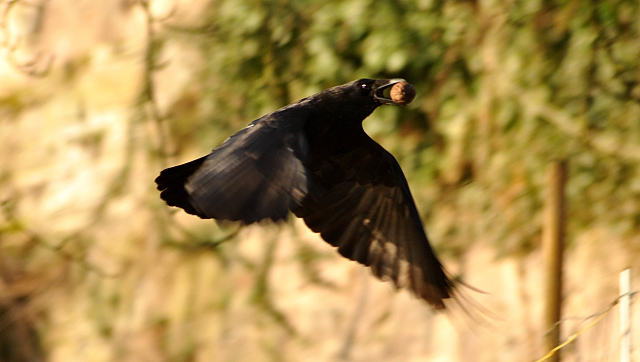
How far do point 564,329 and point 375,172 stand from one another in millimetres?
1643

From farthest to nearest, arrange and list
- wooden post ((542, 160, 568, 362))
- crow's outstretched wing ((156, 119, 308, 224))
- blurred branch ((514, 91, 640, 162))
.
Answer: blurred branch ((514, 91, 640, 162)) → wooden post ((542, 160, 568, 362)) → crow's outstretched wing ((156, 119, 308, 224))

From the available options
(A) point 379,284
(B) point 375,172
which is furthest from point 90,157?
(B) point 375,172

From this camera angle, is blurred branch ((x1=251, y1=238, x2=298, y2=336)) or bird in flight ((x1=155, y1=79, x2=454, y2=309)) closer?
bird in flight ((x1=155, y1=79, x2=454, y2=309))

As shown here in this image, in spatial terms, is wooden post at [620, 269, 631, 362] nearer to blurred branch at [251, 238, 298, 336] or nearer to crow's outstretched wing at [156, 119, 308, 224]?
crow's outstretched wing at [156, 119, 308, 224]

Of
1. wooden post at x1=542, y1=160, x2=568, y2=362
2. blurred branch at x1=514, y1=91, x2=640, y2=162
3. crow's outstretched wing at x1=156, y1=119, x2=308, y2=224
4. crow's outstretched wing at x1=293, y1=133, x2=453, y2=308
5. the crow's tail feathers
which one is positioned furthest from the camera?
blurred branch at x1=514, y1=91, x2=640, y2=162

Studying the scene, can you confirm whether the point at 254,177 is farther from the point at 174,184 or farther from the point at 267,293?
the point at 267,293

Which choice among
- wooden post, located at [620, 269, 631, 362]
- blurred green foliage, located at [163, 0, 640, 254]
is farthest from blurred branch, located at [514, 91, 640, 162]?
wooden post, located at [620, 269, 631, 362]

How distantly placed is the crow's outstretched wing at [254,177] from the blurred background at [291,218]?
196cm

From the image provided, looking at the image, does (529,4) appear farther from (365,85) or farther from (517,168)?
(365,85)

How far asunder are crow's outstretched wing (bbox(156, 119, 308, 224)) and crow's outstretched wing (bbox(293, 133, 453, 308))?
60cm

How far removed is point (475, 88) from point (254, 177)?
2684mm

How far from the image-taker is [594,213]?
4328 millimetres

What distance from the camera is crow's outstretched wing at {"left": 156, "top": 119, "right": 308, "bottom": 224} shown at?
6.88 ft

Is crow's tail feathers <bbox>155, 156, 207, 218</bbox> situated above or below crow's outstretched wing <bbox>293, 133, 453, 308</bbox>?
above
